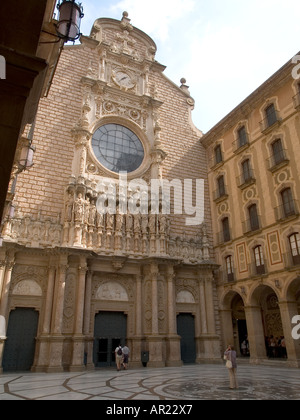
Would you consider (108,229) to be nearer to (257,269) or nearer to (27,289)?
(27,289)

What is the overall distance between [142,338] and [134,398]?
9.52 metres

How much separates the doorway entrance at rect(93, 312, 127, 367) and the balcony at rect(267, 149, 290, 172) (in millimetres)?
11660

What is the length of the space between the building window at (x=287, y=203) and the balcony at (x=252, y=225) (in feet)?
5.45

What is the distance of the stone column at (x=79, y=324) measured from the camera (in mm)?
14730

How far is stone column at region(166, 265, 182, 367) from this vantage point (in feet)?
55.5

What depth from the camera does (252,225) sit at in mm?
19172

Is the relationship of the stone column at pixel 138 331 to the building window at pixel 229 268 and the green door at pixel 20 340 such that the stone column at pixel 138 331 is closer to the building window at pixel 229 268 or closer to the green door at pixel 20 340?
the green door at pixel 20 340

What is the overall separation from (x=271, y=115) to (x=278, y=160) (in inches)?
122

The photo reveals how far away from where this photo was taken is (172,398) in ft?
25.1

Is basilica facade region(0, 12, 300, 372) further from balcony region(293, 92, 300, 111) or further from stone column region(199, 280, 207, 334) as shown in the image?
balcony region(293, 92, 300, 111)

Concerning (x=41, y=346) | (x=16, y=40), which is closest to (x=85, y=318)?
(x=41, y=346)

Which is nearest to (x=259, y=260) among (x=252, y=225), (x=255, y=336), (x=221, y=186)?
(x=252, y=225)

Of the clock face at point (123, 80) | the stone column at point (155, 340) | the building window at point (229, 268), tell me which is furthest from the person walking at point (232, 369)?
the clock face at point (123, 80)

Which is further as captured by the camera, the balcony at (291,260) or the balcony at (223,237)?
the balcony at (223,237)
